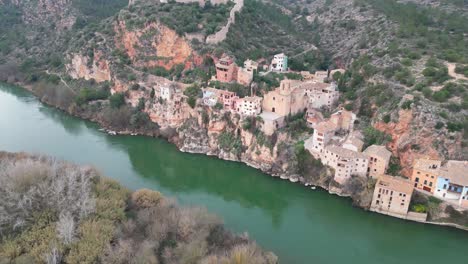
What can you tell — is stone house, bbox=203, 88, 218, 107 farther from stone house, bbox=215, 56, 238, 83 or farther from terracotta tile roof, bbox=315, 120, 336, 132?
terracotta tile roof, bbox=315, 120, 336, 132

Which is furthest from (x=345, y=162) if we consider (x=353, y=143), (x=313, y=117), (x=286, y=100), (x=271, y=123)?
(x=286, y=100)

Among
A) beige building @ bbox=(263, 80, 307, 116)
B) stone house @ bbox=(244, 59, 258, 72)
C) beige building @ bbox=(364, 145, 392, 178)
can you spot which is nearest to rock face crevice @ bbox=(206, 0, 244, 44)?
stone house @ bbox=(244, 59, 258, 72)

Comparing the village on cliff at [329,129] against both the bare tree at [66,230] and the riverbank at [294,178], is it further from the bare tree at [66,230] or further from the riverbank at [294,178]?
the bare tree at [66,230]

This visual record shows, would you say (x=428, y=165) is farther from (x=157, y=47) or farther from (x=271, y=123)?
(x=157, y=47)

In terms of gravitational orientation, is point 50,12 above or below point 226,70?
above

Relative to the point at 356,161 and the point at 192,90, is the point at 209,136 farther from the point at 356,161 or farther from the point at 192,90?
the point at 356,161

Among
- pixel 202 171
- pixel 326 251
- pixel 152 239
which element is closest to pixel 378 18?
pixel 202 171
